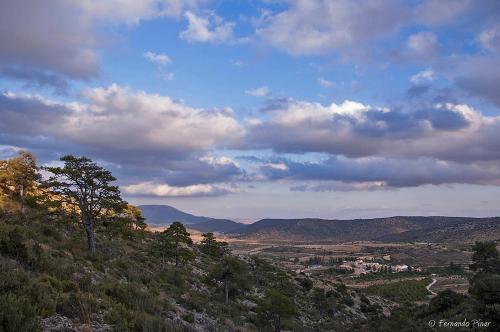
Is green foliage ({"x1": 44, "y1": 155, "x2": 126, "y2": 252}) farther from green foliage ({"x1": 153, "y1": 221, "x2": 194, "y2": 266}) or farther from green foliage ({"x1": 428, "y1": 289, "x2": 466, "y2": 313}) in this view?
green foliage ({"x1": 428, "y1": 289, "x2": 466, "y2": 313})

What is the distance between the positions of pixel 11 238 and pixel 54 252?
6.43 meters

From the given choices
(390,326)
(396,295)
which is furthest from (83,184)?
(396,295)

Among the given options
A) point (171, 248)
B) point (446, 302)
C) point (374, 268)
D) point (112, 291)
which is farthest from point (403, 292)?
point (112, 291)

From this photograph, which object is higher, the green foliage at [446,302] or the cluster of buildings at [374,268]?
the green foliage at [446,302]

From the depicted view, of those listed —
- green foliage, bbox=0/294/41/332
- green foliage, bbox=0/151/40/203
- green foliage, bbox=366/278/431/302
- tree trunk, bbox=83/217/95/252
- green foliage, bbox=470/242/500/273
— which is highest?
green foliage, bbox=0/151/40/203

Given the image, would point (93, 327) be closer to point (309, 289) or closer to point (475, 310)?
point (475, 310)

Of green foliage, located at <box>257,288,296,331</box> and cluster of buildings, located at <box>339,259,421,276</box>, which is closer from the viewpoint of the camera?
green foliage, located at <box>257,288,296,331</box>

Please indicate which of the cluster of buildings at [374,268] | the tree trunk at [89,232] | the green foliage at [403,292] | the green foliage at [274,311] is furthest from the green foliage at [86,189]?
the cluster of buildings at [374,268]

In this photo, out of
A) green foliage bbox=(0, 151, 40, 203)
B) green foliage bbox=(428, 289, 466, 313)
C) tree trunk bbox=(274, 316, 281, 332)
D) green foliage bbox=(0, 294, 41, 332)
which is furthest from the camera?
green foliage bbox=(0, 151, 40, 203)

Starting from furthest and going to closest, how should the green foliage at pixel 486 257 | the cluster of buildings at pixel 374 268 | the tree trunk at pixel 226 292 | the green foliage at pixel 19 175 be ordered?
the cluster of buildings at pixel 374 268 < the green foliage at pixel 486 257 < the green foliage at pixel 19 175 < the tree trunk at pixel 226 292

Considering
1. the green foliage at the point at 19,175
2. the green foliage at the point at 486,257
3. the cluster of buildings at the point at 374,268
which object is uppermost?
the green foliage at the point at 19,175

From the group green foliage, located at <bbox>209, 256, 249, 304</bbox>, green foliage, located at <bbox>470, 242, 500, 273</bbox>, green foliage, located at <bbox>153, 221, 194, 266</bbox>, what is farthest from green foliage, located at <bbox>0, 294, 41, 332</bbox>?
green foliage, located at <bbox>470, 242, 500, 273</bbox>

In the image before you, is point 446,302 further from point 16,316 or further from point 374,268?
point 374,268

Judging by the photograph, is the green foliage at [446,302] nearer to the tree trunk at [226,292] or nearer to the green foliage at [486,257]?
the green foliage at [486,257]
